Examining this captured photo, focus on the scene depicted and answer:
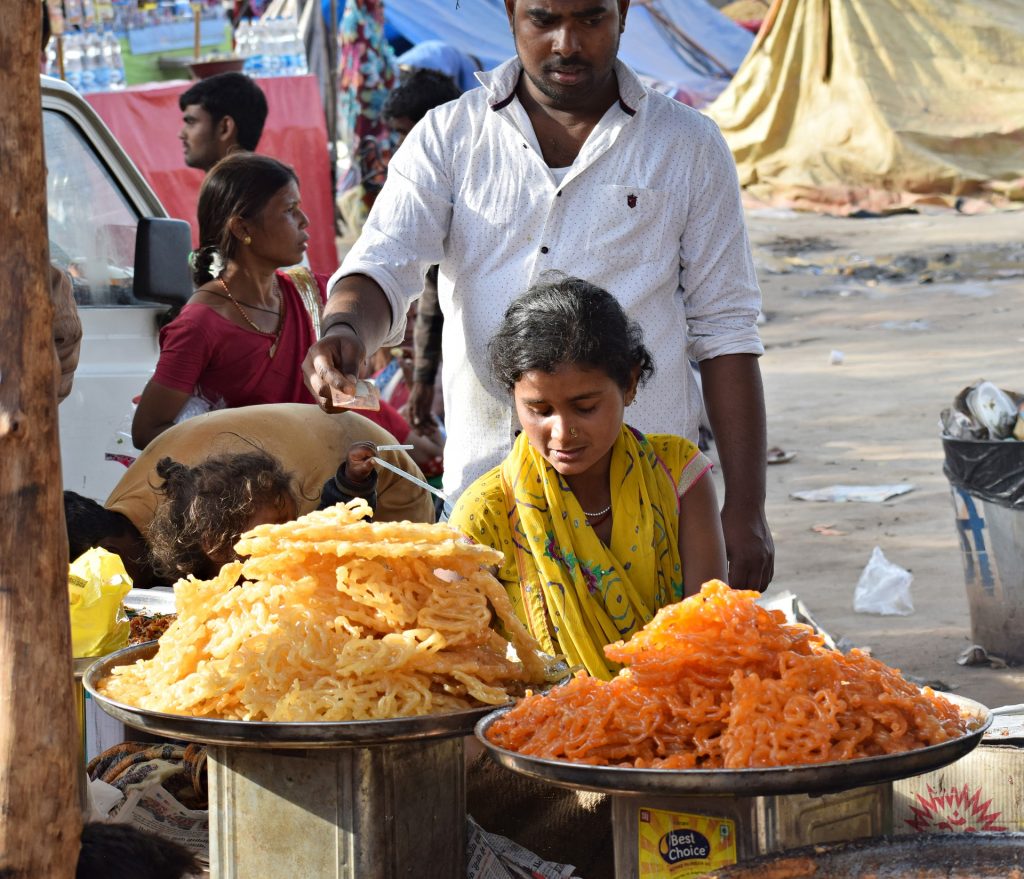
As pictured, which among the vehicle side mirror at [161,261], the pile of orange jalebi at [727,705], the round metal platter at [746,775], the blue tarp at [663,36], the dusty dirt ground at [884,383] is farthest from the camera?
the blue tarp at [663,36]

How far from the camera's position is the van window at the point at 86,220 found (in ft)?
17.1

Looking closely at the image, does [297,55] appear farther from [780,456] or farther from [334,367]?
[334,367]

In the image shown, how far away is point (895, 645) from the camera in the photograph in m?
5.64

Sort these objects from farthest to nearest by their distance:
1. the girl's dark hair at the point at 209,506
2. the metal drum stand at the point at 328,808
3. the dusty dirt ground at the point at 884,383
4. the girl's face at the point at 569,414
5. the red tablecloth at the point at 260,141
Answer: the red tablecloth at the point at 260,141 < the dusty dirt ground at the point at 884,383 < the girl's dark hair at the point at 209,506 < the girl's face at the point at 569,414 < the metal drum stand at the point at 328,808

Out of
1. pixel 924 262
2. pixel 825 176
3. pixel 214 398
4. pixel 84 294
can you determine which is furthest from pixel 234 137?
pixel 825 176

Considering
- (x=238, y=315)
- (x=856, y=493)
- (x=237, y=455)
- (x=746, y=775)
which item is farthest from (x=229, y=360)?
(x=856, y=493)

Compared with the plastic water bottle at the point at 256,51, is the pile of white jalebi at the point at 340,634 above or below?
below

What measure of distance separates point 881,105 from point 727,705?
15658mm

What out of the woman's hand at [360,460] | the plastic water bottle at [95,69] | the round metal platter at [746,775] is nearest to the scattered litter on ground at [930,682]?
the woman's hand at [360,460]

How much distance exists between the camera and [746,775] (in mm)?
1954

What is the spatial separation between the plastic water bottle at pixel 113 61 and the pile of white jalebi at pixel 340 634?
28.1 feet

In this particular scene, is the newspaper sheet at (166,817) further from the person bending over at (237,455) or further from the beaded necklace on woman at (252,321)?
the beaded necklace on woman at (252,321)

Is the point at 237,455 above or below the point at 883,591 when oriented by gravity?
above

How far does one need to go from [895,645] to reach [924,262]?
30.0 ft
